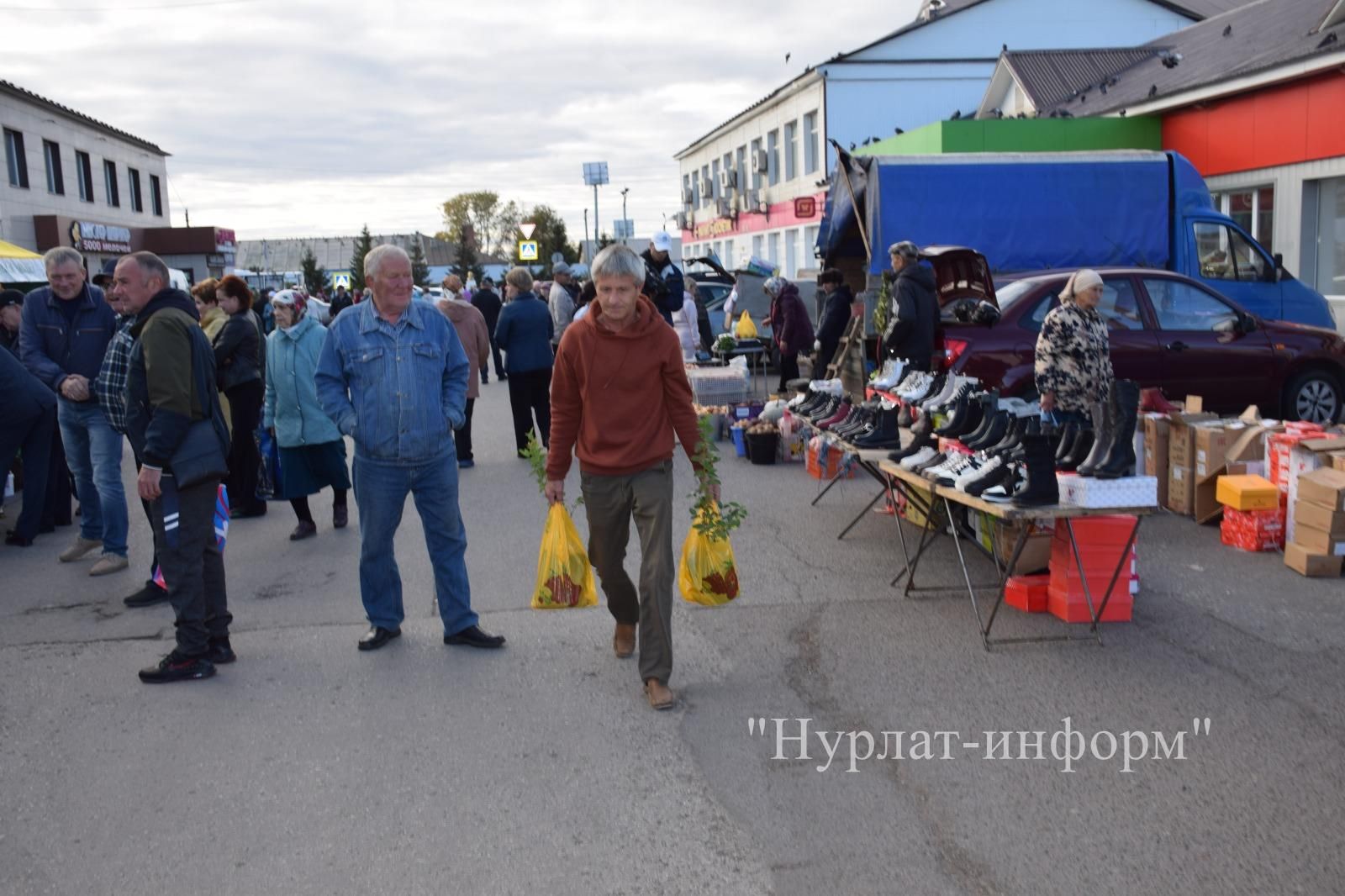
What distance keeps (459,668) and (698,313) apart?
48.0ft

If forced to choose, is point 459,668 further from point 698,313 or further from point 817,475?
point 698,313

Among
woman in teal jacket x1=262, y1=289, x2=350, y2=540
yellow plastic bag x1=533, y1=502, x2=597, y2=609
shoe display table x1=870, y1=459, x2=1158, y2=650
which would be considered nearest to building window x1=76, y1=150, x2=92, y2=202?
woman in teal jacket x1=262, y1=289, x2=350, y2=540

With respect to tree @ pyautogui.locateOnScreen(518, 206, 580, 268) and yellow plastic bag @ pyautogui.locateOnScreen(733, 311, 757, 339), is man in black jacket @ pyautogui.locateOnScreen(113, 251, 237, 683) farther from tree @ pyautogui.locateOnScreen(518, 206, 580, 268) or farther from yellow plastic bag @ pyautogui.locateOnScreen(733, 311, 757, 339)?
tree @ pyautogui.locateOnScreen(518, 206, 580, 268)

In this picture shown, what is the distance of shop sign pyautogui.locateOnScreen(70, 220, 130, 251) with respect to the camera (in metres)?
36.2

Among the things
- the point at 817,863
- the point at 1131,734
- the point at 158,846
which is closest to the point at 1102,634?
the point at 1131,734

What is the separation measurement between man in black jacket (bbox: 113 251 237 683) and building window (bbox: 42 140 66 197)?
118 feet

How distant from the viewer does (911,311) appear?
1069 centimetres

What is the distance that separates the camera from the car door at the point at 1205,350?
1108 cm

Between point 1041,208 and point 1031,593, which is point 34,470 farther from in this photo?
point 1041,208

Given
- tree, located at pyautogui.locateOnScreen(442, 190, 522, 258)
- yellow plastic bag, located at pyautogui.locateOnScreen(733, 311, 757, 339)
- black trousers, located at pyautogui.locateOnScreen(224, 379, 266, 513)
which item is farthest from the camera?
tree, located at pyautogui.locateOnScreen(442, 190, 522, 258)

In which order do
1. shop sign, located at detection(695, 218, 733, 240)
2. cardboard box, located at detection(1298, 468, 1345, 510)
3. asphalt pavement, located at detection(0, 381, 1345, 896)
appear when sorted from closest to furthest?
asphalt pavement, located at detection(0, 381, 1345, 896) < cardboard box, located at detection(1298, 468, 1345, 510) < shop sign, located at detection(695, 218, 733, 240)

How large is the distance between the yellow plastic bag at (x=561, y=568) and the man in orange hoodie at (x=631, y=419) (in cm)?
26

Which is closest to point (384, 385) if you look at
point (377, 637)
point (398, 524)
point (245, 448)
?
point (398, 524)

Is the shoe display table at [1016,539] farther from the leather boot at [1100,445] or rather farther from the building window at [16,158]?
the building window at [16,158]
